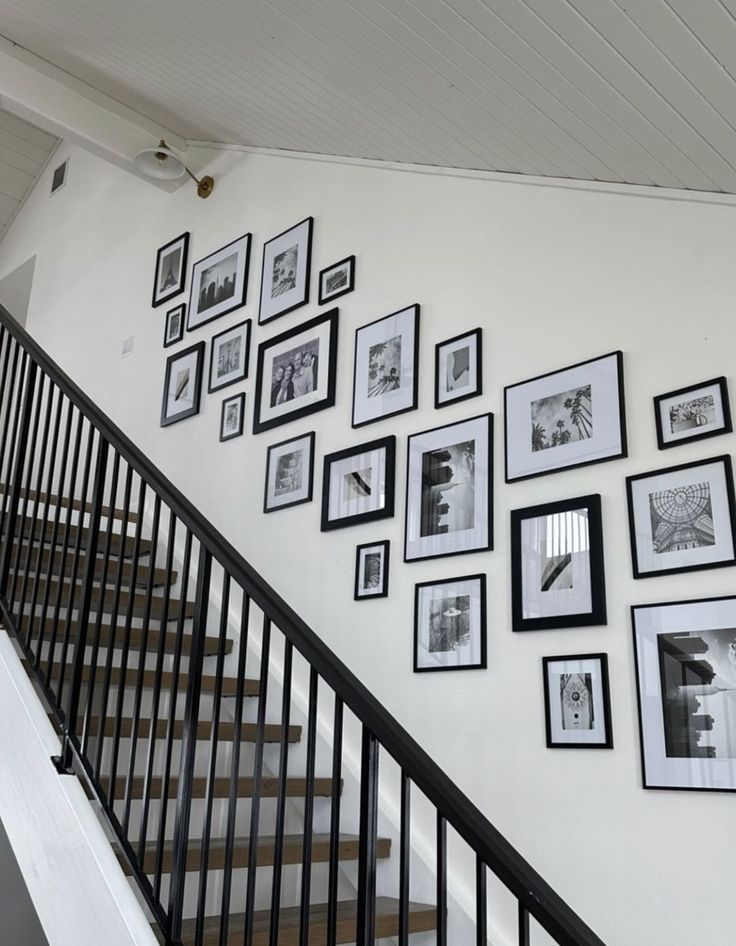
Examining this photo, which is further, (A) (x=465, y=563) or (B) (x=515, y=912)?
(A) (x=465, y=563)

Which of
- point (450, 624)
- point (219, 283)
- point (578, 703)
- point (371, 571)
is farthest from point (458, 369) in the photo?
point (219, 283)

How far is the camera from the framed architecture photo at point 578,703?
8.55 feet

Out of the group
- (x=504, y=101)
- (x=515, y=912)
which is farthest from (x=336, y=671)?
(x=504, y=101)

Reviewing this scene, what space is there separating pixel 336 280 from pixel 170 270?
1.53 meters

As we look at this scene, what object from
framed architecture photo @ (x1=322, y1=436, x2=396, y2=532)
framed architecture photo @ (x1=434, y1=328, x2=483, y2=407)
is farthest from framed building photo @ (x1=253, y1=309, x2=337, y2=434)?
framed architecture photo @ (x1=434, y1=328, x2=483, y2=407)

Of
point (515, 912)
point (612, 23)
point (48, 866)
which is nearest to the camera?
point (612, 23)

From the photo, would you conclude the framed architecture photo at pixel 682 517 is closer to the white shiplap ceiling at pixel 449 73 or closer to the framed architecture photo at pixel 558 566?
the framed architecture photo at pixel 558 566

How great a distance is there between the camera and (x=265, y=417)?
4.15 m

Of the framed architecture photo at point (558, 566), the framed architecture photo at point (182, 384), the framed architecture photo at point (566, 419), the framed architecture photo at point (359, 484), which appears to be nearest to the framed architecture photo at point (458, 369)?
the framed architecture photo at point (566, 419)

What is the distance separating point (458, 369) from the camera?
3.34 m

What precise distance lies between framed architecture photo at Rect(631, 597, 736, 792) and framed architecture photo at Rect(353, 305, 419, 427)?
1.35 meters

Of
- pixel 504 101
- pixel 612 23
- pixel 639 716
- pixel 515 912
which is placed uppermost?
pixel 504 101

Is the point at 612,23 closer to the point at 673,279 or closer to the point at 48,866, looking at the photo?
the point at 673,279

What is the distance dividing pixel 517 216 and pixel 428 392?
2.36 ft
